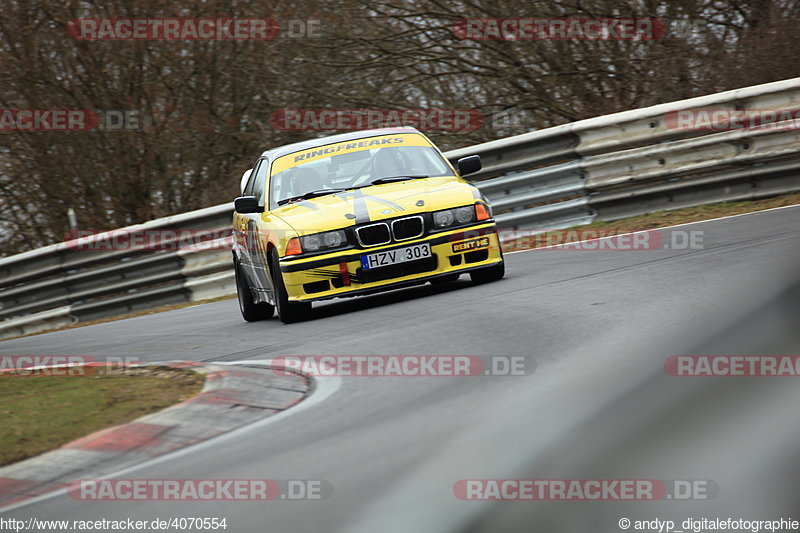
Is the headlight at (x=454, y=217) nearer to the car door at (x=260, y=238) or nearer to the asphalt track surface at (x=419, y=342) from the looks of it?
the asphalt track surface at (x=419, y=342)

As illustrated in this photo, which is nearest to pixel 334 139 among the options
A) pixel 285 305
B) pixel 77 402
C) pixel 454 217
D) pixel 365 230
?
pixel 365 230

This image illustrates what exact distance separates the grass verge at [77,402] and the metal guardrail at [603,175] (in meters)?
6.50

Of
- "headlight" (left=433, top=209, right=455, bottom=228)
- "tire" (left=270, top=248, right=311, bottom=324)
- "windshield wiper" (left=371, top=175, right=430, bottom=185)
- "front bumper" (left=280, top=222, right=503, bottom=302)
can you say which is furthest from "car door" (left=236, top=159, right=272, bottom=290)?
"headlight" (left=433, top=209, right=455, bottom=228)

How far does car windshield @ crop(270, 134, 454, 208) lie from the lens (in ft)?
32.6

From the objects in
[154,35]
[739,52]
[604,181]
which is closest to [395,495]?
[604,181]

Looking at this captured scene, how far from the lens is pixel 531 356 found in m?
5.84

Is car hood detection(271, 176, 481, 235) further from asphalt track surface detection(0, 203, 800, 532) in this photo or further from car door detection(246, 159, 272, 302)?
asphalt track surface detection(0, 203, 800, 532)

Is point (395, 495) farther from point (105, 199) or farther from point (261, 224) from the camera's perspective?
point (105, 199)

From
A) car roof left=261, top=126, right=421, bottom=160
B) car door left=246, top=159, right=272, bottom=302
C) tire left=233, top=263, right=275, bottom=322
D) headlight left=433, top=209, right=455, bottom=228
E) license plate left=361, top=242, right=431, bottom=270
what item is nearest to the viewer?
license plate left=361, top=242, right=431, bottom=270

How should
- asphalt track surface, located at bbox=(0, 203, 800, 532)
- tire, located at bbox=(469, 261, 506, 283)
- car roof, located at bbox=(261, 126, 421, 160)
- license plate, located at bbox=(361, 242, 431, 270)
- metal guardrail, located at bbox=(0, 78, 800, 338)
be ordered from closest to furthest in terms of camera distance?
1. asphalt track surface, located at bbox=(0, 203, 800, 532)
2. license plate, located at bbox=(361, 242, 431, 270)
3. tire, located at bbox=(469, 261, 506, 283)
4. car roof, located at bbox=(261, 126, 421, 160)
5. metal guardrail, located at bbox=(0, 78, 800, 338)

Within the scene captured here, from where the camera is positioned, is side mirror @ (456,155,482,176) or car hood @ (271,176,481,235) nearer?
car hood @ (271,176,481,235)

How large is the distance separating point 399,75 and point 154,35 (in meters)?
4.57

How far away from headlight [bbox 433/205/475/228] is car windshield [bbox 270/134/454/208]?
2.94ft

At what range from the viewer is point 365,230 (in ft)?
29.6
